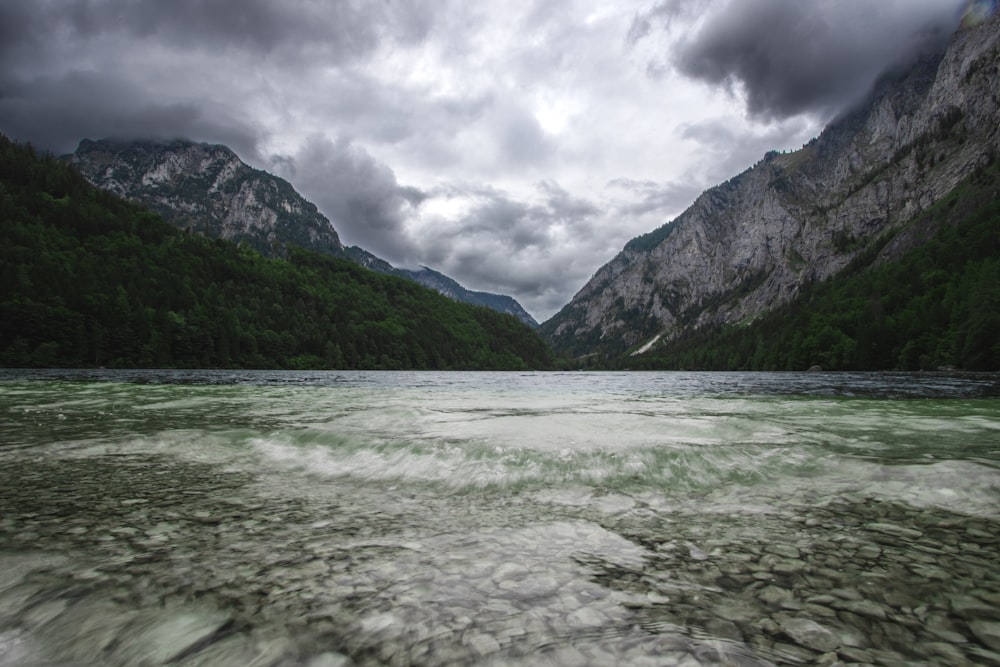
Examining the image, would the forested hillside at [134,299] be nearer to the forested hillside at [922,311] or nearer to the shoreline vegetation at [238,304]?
the shoreline vegetation at [238,304]

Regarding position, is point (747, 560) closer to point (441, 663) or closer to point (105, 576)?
point (441, 663)

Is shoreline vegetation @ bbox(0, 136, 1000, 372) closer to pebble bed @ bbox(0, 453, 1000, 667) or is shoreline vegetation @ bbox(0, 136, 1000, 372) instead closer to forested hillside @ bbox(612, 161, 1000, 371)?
forested hillside @ bbox(612, 161, 1000, 371)

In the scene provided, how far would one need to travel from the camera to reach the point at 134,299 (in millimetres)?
114438

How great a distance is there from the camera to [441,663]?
2742 mm

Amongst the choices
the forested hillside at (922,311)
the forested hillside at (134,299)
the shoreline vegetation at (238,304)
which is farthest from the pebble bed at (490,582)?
the forested hillside at (134,299)

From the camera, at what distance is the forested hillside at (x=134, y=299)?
3681 inches

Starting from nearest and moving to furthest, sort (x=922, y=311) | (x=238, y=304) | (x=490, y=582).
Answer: (x=490, y=582), (x=922, y=311), (x=238, y=304)

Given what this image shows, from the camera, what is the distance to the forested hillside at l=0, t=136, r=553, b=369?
93.5 meters

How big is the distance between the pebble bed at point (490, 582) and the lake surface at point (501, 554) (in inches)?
0.9

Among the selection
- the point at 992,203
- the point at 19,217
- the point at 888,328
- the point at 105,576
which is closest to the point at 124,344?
the point at 19,217

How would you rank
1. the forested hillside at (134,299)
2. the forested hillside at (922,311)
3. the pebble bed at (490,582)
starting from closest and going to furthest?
1. the pebble bed at (490,582)
2. the forested hillside at (922,311)
3. the forested hillside at (134,299)

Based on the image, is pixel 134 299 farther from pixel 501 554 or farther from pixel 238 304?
pixel 501 554

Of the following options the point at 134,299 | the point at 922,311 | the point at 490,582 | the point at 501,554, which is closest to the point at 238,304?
the point at 134,299

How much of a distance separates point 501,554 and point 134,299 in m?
143
